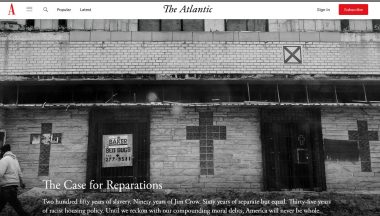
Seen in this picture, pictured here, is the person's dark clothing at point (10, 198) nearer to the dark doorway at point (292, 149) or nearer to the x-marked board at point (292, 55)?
the dark doorway at point (292, 149)

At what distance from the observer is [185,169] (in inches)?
338

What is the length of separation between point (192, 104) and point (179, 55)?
4.51ft

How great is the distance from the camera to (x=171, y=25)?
9.22 meters

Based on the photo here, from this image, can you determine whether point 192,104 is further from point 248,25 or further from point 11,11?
point 11,11

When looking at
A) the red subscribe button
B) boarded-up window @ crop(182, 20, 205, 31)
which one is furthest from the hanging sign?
the red subscribe button

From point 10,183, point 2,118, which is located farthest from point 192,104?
point 2,118

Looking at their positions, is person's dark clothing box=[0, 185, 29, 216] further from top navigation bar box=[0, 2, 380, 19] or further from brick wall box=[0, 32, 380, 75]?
top navigation bar box=[0, 2, 380, 19]

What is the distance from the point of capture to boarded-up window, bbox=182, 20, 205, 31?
30.2 feet

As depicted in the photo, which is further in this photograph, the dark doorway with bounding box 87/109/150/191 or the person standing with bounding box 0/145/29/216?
the dark doorway with bounding box 87/109/150/191

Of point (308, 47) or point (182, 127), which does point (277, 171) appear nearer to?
point (182, 127)

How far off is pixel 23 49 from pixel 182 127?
430 centimetres

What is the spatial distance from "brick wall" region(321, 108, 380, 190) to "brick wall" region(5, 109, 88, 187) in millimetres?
5861

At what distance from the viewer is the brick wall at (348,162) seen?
8711mm

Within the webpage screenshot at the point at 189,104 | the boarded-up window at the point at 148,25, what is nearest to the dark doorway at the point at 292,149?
the webpage screenshot at the point at 189,104
